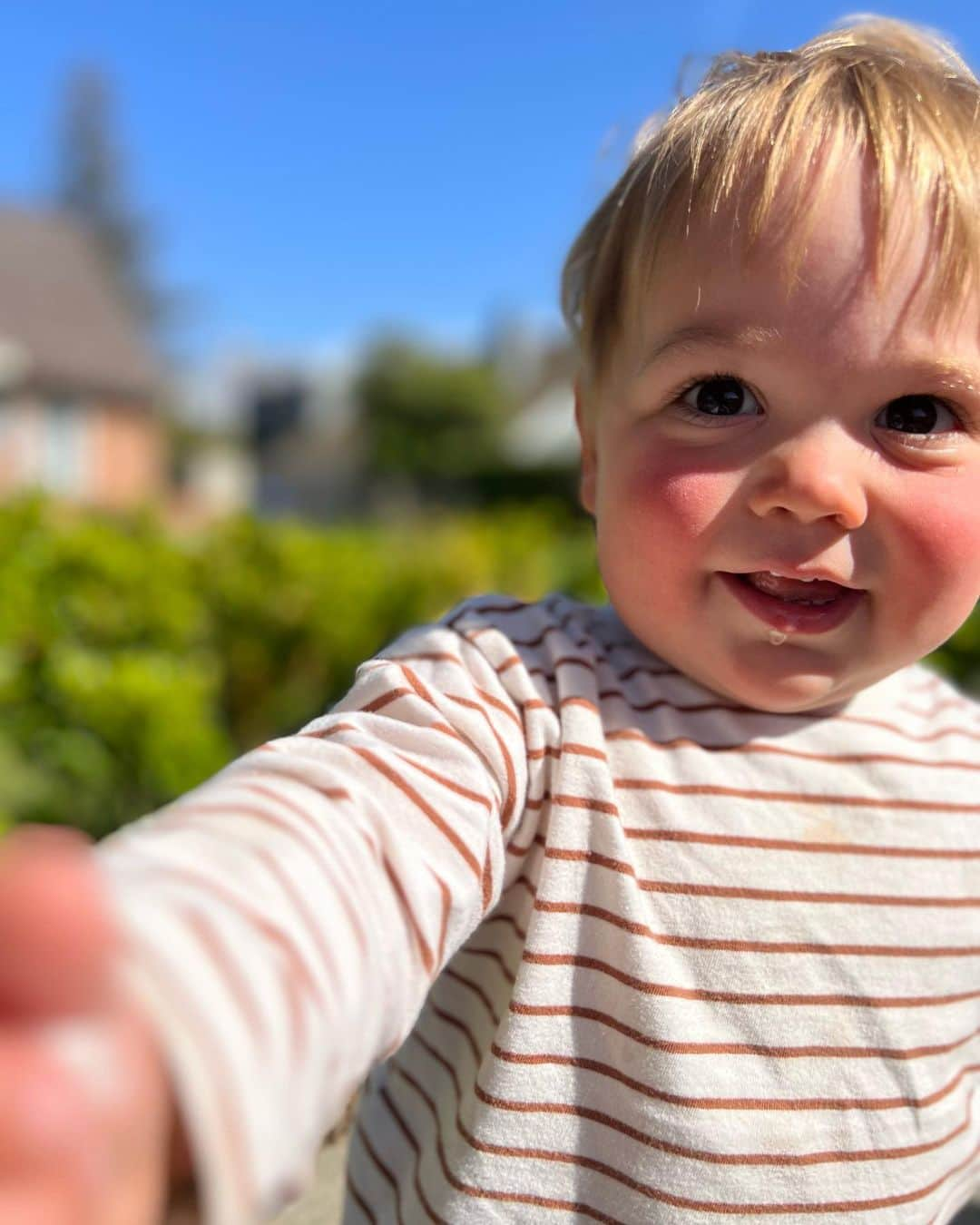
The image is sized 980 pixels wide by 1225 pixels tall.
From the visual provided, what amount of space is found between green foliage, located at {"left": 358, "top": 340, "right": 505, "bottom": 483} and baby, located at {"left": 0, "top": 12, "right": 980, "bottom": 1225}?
40.2m

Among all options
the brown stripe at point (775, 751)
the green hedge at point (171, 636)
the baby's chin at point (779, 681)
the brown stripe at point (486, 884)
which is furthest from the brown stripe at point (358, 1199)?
the green hedge at point (171, 636)

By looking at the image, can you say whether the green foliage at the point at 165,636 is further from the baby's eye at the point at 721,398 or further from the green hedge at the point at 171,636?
the baby's eye at the point at 721,398

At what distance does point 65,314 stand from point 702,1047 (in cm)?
2768

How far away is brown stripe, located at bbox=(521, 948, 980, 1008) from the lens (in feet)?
3.88

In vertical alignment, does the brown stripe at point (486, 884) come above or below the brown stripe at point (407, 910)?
below

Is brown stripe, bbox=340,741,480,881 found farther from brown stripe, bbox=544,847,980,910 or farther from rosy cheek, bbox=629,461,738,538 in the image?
rosy cheek, bbox=629,461,738,538

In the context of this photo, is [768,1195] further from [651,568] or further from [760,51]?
[760,51]

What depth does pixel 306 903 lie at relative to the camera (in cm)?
80

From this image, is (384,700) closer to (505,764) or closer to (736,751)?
(505,764)

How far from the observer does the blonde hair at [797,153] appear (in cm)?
117

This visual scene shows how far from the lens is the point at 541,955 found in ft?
3.89

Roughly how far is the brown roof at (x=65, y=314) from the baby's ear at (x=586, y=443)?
24.7 metres

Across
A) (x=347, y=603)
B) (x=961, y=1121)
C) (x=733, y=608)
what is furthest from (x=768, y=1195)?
(x=347, y=603)

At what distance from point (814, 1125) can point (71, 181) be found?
49591mm
